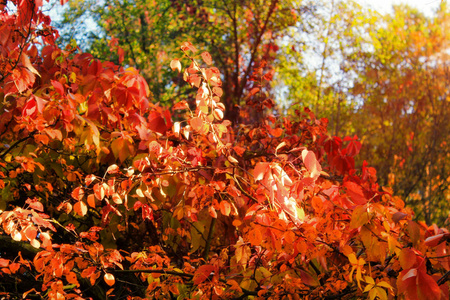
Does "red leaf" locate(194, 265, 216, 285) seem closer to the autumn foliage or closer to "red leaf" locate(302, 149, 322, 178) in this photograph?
the autumn foliage

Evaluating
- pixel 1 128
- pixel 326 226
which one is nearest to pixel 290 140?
pixel 326 226

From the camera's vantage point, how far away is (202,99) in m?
1.92

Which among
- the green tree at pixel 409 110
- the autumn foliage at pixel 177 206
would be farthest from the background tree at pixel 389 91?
the autumn foliage at pixel 177 206

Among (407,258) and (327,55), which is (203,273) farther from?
(327,55)

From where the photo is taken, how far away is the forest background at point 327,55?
8.25 metres

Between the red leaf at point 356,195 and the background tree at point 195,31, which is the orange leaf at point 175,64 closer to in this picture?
the red leaf at point 356,195

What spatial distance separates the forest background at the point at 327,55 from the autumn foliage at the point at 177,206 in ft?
19.0

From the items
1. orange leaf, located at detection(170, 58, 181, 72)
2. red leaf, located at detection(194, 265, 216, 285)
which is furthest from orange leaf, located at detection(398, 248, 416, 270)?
orange leaf, located at detection(170, 58, 181, 72)

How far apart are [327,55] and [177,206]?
A: 25.5 feet

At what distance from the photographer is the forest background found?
8.25m

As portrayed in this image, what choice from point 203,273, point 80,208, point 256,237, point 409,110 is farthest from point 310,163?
point 409,110

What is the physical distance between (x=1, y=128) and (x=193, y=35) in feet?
24.4

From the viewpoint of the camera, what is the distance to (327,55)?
29.8 ft

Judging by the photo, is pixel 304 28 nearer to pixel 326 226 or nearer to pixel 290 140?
pixel 290 140
